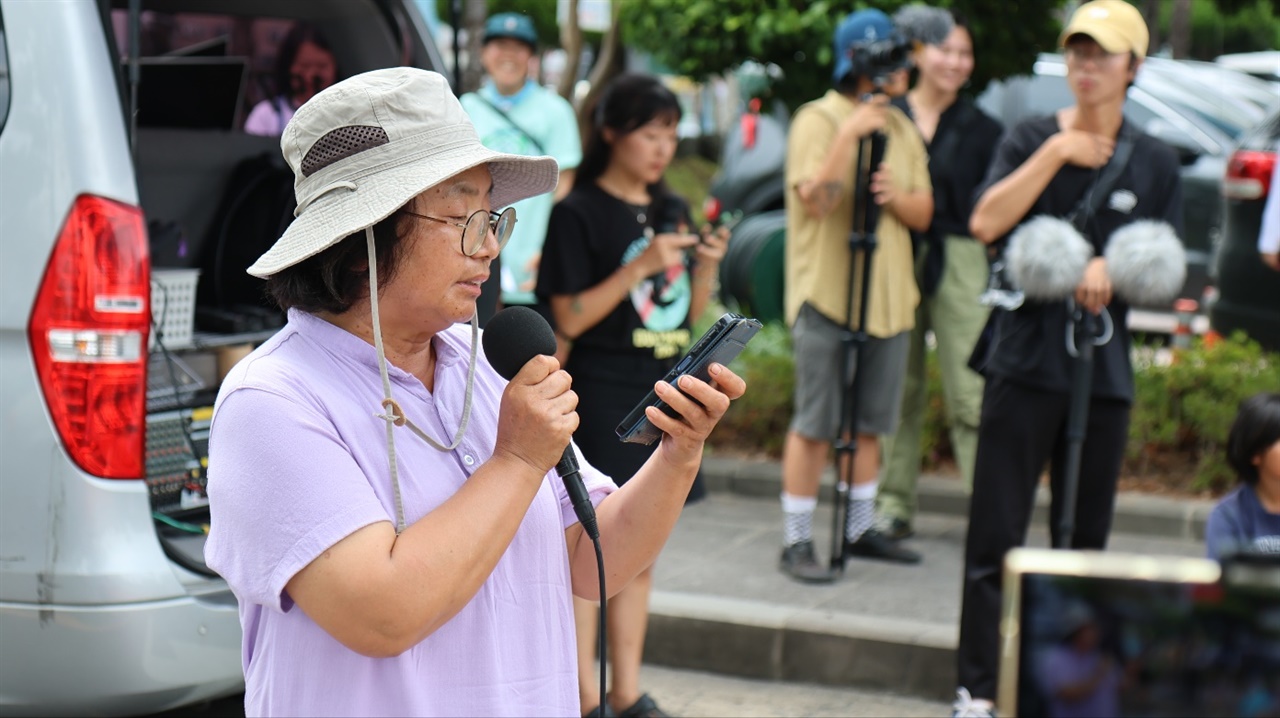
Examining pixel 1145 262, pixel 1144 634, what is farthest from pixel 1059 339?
pixel 1144 634

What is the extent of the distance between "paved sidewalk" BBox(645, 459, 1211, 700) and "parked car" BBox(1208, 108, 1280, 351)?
1.63 m

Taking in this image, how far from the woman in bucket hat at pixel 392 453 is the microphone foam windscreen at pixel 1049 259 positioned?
2.15 m

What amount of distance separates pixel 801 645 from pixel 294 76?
2.56 meters

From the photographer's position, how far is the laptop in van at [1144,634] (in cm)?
133

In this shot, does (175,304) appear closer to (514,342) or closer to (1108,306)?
(1108,306)

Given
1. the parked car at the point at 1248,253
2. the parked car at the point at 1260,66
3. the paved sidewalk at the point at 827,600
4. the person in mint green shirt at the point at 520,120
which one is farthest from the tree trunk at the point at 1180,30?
the paved sidewalk at the point at 827,600

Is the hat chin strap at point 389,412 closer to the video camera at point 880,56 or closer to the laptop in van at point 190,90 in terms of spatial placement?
the laptop in van at point 190,90

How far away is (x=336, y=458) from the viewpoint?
1.94 m

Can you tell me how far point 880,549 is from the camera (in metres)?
5.78

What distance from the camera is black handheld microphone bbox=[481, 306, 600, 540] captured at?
2.09 meters

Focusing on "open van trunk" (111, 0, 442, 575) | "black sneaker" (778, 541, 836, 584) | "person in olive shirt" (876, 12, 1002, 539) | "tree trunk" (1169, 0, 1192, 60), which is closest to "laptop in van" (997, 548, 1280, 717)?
"open van trunk" (111, 0, 442, 575)

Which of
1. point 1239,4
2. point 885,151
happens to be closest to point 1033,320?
point 885,151

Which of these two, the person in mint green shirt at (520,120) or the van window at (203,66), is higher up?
the van window at (203,66)

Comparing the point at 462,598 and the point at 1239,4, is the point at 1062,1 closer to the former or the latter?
the point at 1239,4
